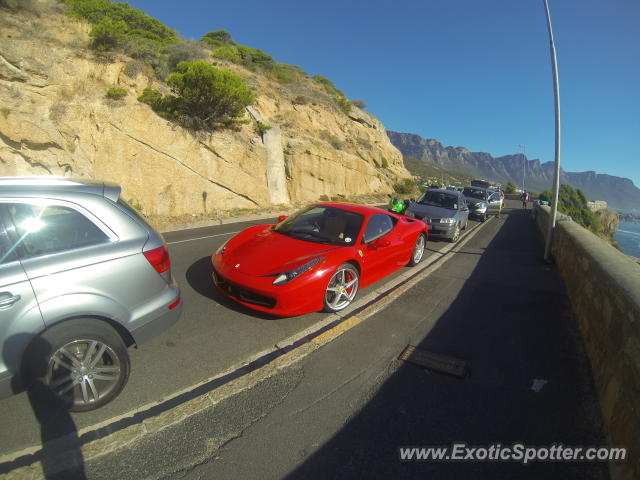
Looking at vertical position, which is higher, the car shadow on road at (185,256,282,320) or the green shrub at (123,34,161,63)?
the green shrub at (123,34,161,63)

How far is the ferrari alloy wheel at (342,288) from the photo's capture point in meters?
4.00

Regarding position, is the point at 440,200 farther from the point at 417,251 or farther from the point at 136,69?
the point at 136,69

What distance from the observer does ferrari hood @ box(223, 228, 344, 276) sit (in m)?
3.69

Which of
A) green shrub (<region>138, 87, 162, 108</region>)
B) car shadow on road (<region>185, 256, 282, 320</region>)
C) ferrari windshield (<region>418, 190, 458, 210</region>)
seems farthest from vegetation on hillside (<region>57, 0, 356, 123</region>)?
ferrari windshield (<region>418, 190, 458, 210</region>)

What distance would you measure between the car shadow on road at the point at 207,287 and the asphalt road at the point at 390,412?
3.55 ft

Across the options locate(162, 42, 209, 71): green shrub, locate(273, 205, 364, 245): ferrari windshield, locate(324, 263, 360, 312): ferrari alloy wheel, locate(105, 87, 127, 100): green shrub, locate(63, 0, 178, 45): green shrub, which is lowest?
locate(324, 263, 360, 312): ferrari alloy wheel

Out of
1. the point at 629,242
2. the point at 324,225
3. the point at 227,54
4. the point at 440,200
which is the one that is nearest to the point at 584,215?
the point at 629,242

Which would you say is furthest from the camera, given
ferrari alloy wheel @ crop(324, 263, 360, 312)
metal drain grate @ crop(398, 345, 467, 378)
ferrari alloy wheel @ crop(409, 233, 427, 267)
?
ferrari alloy wheel @ crop(409, 233, 427, 267)

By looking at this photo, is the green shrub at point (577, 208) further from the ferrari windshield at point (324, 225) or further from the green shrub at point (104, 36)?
the green shrub at point (104, 36)

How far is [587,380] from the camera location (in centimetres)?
289

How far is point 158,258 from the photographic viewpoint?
273cm

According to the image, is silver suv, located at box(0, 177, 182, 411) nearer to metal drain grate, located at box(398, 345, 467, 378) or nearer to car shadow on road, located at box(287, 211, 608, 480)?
car shadow on road, located at box(287, 211, 608, 480)

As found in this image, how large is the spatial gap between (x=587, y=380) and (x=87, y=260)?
4438 millimetres

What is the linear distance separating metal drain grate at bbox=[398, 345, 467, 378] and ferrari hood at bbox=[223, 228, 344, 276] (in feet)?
5.04
